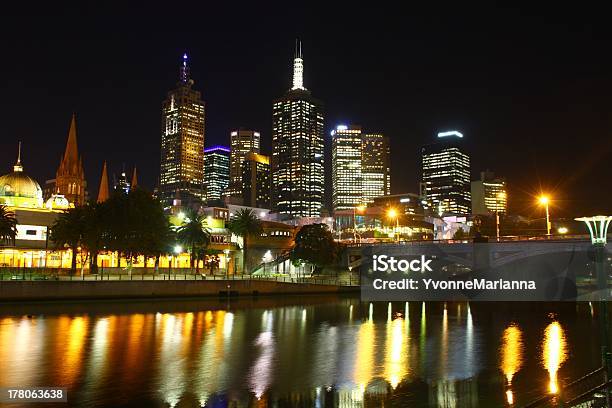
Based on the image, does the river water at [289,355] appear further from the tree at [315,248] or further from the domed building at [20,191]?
the domed building at [20,191]

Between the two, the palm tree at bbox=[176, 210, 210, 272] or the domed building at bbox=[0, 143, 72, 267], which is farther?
the palm tree at bbox=[176, 210, 210, 272]

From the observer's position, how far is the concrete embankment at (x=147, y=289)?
6370cm

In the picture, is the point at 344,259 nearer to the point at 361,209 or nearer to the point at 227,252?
the point at 227,252

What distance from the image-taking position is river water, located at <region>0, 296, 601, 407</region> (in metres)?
24.4

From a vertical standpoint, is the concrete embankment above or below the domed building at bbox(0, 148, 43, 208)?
below

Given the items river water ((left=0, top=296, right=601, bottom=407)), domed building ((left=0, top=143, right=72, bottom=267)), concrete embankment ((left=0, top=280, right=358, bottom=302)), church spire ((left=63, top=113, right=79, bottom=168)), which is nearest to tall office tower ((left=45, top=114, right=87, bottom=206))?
church spire ((left=63, top=113, right=79, bottom=168))

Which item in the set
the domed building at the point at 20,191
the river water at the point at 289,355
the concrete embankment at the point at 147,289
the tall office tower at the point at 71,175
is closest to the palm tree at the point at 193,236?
→ the concrete embankment at the point at 147,289

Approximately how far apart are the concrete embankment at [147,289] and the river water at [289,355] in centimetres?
326

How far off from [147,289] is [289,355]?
41.8 m

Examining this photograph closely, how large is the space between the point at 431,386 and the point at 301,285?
61259 millimetres

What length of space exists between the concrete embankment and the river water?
326 cm

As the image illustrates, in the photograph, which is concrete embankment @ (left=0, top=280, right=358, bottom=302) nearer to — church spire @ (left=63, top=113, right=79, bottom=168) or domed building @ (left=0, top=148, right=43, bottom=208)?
domed building @ (left=0, top=148, right=43, bottom=208)

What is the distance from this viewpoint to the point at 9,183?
109062 mm

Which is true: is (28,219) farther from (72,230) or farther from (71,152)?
(71,152)
